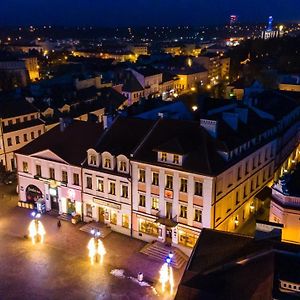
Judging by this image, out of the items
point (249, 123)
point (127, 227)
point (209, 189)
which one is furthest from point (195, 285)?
point (249, 123)

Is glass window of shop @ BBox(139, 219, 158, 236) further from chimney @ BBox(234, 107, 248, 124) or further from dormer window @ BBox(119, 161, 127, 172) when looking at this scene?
chimney @ BBox(234, 107, 248, 124)

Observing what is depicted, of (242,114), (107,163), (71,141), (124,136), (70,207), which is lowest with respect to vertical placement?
(70,207)

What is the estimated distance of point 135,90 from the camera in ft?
350

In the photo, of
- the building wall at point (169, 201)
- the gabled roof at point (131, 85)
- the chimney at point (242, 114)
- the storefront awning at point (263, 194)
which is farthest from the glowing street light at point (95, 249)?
the gabled roof at point (131, 85)

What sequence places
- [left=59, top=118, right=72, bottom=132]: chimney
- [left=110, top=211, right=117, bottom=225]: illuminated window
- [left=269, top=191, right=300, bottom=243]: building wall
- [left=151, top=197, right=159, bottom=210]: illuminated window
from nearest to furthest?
[left=269, top=191, right=300, bottom=243]: building wall < [left=151, top=197, right=159, bottom=210]: illuminated window < [left=110, top=211, right=117, bottom=225]: illuminated window < [left=59, top=118, right=72, bottom=132]: chimney

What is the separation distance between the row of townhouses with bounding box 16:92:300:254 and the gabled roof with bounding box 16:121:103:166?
14 cm

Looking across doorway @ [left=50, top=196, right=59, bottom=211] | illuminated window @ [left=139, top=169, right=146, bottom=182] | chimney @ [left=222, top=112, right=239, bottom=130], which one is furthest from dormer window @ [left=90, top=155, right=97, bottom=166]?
chimney @ [left=222, top=112, right=239, bottom=130]

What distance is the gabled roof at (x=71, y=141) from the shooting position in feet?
164

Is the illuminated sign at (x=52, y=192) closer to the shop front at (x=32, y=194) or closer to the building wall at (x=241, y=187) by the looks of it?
the shop front at (x=32, y=194)

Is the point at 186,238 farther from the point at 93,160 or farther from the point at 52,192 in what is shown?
the point at 52,192

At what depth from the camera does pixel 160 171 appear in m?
42.5

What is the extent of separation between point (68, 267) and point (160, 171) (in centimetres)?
1260

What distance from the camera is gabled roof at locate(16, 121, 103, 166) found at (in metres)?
49.8

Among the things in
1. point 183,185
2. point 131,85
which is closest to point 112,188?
point 183,185
